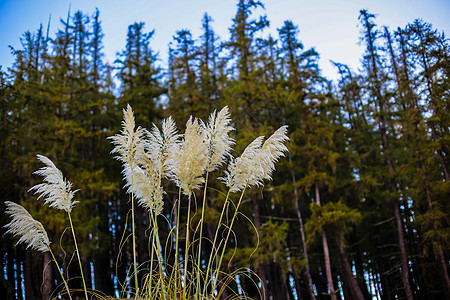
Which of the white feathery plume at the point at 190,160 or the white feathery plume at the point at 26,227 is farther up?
the white feathery plume at the point at 190,160

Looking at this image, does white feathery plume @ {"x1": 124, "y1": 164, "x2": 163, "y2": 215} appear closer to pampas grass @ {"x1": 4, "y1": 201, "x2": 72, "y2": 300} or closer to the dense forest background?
pampas grass @ {"x1": 4, "y1": 201, "x2": 72, "y2": 300}

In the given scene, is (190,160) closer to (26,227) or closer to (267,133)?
(26,227)

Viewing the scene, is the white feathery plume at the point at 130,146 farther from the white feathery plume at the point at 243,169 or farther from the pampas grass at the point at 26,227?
the pampas grass at the point at 26,227

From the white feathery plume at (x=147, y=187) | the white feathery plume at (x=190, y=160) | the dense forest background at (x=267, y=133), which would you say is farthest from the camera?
the dense forest background at (x=267, y=133)

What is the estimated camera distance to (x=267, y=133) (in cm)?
1201

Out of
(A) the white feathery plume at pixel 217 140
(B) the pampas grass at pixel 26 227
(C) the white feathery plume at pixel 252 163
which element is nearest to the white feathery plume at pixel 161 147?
(A) the white feathery plume at pixel 217 140

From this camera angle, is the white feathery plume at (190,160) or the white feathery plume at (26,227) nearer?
the white feathery plume at (190,160)

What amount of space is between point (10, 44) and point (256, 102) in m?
8.73

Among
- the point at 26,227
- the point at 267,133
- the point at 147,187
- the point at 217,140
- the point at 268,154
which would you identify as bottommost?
the point at 26,227

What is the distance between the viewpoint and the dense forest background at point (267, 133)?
451 inches

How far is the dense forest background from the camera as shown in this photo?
451 inches

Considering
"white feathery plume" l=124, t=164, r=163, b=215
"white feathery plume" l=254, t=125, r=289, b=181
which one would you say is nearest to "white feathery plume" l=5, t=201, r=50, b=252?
"white feathery plume" l=124, t=164, r=163, b=215

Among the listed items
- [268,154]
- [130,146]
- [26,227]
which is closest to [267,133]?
[268,154]

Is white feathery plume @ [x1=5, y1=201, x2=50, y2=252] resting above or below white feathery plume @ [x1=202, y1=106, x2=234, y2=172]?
below
